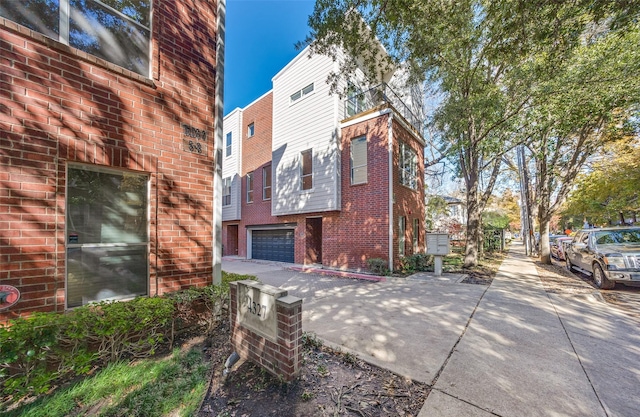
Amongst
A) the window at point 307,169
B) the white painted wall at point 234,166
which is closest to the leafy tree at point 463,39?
the window at point 307,169

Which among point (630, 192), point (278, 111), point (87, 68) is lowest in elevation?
point (630, 192)

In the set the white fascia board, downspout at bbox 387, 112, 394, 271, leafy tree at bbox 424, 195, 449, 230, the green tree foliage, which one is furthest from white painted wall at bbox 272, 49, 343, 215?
the green tree foliage

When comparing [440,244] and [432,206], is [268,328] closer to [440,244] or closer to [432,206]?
[440,244]

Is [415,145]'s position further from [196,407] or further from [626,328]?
[196,407]

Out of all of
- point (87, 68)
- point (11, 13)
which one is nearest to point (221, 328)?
point (87, 68)

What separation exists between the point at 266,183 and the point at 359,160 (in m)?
6.12

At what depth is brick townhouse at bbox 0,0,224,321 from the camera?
2658 millimetres

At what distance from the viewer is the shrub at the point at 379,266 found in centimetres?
924

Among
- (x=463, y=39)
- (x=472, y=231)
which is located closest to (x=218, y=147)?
(x=463, y=39)

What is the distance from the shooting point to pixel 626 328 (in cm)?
428

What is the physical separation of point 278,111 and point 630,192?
18652 millimetres

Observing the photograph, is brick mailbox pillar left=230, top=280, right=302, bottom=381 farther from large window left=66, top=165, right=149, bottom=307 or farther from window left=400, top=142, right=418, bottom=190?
window left=400, top=142, right=418, bottom=190

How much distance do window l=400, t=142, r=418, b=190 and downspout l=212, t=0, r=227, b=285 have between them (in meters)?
8.16

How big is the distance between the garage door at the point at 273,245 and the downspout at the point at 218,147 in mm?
8723
